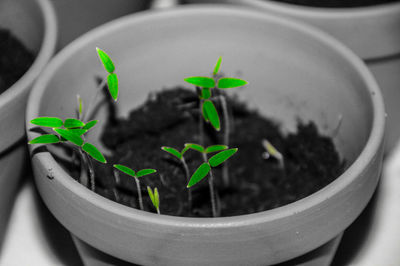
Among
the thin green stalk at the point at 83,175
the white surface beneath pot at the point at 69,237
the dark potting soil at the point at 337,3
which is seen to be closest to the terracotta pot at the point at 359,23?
the dark potting soil at the point at 337,3

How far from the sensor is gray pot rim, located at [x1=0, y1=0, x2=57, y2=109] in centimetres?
67

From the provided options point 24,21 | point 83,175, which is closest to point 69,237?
point 83,175

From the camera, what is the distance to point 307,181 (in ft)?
2.48

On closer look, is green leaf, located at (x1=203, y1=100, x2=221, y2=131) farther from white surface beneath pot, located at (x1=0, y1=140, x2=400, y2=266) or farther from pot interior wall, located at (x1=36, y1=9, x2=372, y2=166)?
white surface beneath pot, located at (x1=0, y1=140, x2=400, y2=266)

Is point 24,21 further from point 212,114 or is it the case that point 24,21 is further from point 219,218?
point 219,218

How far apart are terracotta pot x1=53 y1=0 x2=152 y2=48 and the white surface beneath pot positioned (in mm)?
326

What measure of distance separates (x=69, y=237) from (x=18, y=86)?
329 mm

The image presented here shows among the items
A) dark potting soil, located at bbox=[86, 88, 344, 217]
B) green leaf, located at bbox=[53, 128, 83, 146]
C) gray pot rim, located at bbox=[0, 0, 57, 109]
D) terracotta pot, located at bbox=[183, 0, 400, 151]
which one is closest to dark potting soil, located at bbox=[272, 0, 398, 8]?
terracotta pot, located at bbox=[183, 0, 400, 151]

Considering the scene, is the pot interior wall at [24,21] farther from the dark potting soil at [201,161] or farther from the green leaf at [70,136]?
the green leaf at [70,136]

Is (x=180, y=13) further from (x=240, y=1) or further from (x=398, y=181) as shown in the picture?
(x=398, y=181)

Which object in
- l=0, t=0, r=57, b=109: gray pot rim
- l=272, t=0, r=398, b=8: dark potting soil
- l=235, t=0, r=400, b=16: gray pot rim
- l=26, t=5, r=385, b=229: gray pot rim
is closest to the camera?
l=26, t=5, r=385, b=229: gray pot rim

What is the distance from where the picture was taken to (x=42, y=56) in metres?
0.72

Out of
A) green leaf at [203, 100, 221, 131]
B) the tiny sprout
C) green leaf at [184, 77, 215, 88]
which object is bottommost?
the tiny sprout

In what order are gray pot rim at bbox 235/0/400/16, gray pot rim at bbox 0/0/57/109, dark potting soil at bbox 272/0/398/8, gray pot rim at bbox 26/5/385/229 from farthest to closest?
dark potting soil at bbox 272/0/398/8
gray pot rim at bbox 235/0/400/16
gray pot rim at bbox 0/0/57/109
gray pot rim at bbox 26/5/385/229
